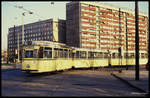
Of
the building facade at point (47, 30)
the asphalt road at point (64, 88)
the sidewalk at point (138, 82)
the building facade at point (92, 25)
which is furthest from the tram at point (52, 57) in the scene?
the building facade at point (47, 30)

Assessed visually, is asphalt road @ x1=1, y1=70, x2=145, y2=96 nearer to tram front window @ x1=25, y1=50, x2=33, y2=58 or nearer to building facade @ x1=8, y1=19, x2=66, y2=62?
tram front window @ x1=25, y1=50, x2=33, y2=58

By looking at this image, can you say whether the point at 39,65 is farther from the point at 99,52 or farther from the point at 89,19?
the point at 89,19

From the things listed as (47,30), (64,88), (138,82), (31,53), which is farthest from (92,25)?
(64,88)

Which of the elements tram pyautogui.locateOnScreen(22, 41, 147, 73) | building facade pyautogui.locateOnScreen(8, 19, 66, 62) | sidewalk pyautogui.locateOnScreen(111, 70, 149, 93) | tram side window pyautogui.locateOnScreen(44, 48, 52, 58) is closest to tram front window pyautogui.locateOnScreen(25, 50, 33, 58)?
tram pyautogui.locateOnScreen(22, 41, 147, 73)

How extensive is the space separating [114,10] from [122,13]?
5810mm

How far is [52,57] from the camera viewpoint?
20734mm

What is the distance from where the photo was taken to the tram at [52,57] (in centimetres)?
1880

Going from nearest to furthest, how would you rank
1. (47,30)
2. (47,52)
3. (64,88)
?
1. (64,88)
2. (47,52)
3. (47,30)

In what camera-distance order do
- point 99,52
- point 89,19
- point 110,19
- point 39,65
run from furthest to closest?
point 110,19, point 89,19, point 99,52, point 39,65

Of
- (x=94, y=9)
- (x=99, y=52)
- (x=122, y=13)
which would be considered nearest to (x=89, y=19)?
(x=94, y=9)

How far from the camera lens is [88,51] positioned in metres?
31.0

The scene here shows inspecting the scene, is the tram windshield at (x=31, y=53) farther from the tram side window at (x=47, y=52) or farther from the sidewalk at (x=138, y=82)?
the sidewalk at (x=138, y=82)

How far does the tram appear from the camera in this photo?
1880 centimetres

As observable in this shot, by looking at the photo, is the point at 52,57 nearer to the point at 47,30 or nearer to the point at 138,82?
the point at 138,82
